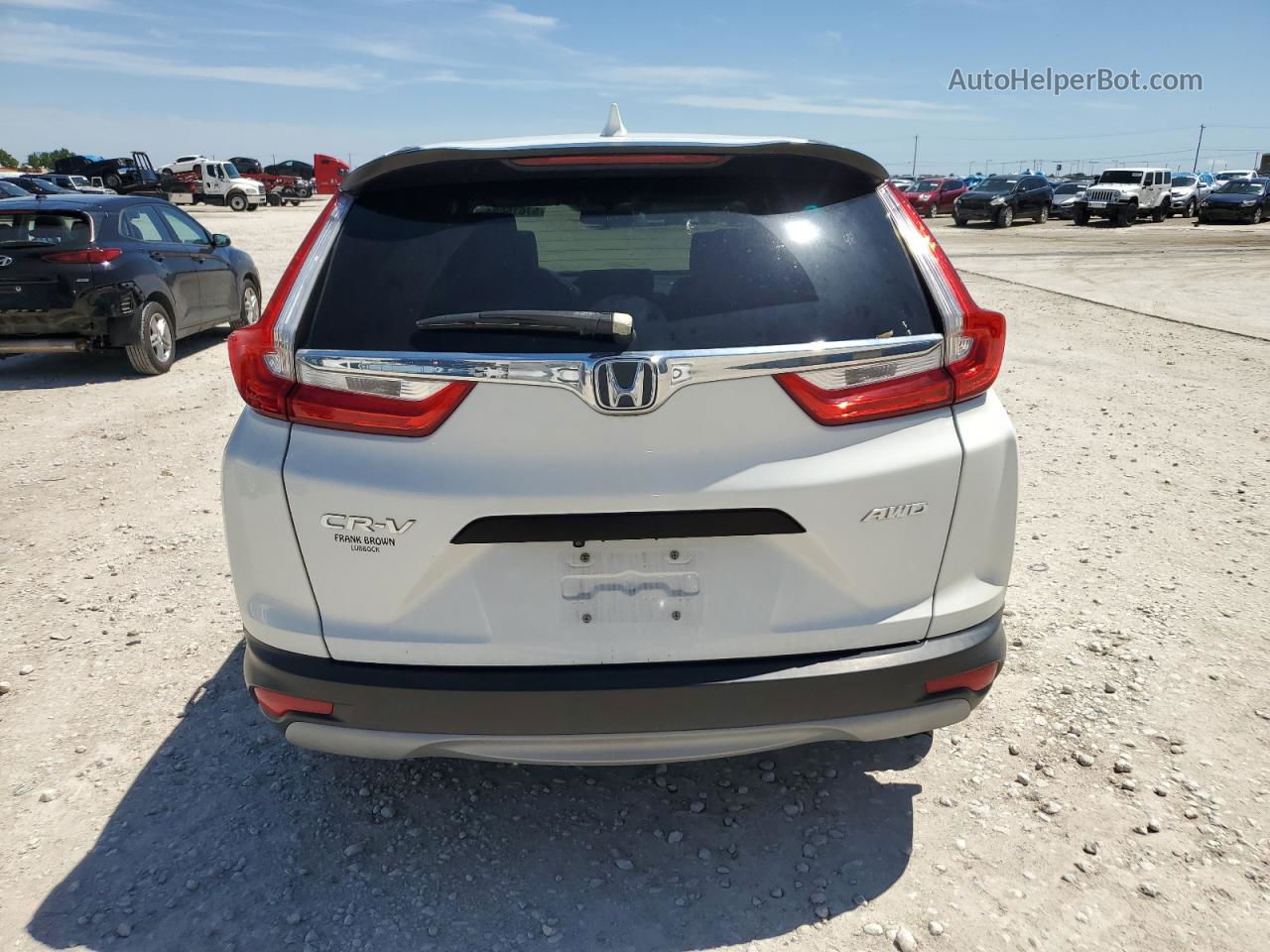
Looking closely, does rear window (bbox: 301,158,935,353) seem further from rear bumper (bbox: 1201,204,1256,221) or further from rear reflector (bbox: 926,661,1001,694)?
rear bumper (bbox: 1201,204,1256,221)

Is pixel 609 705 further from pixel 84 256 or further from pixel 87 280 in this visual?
pixel 84 256

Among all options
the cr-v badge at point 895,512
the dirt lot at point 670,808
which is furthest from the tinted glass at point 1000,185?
the cr-v badge at point 895,512

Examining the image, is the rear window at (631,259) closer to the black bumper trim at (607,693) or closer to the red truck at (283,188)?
the black bumper trim at (607,693)

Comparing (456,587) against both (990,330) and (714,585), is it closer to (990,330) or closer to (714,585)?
(714,585)

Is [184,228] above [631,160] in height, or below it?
below

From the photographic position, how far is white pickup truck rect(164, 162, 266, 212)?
147 ft

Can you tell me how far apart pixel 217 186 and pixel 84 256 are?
41.0m

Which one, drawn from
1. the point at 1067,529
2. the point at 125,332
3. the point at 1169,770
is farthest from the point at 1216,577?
the point at 125,332

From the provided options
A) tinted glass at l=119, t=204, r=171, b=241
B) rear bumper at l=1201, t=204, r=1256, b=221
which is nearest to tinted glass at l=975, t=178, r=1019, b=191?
rear bumper at l=1201, t=204, r=1256, b=221

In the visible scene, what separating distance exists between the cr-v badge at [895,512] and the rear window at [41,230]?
8.95 m

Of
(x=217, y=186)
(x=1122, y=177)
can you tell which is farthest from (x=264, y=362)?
(x=217, y=186)

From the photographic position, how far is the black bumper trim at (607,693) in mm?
2133

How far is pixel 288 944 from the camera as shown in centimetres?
228

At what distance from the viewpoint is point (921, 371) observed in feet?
7.30
